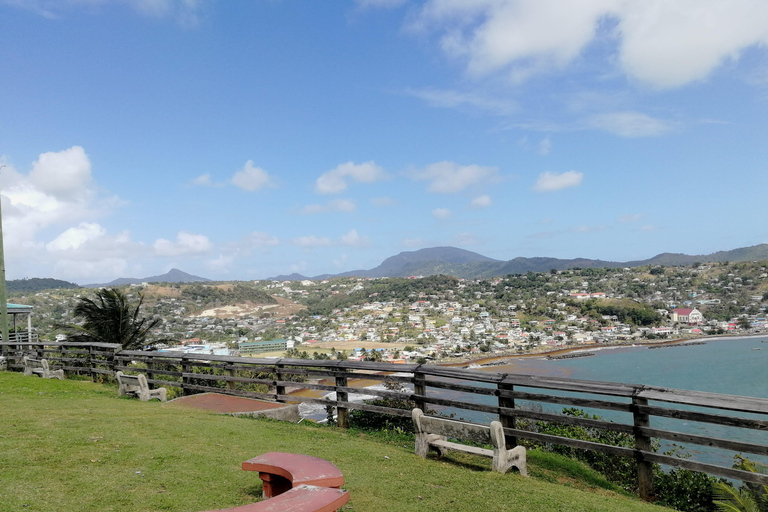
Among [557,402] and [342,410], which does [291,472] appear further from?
[342,410]

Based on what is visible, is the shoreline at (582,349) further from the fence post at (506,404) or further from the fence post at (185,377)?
the fence post at (506,404)

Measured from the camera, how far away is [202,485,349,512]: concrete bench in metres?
3.26

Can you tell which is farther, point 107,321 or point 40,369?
point 107,321

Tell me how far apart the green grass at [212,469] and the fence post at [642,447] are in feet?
0.75

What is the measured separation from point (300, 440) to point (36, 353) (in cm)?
1348

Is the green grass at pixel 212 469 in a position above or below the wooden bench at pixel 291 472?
below

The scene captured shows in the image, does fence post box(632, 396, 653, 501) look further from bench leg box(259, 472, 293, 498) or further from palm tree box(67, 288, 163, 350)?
palm tree box(67, 288, 163, 350)

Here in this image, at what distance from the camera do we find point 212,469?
5156 millimetres

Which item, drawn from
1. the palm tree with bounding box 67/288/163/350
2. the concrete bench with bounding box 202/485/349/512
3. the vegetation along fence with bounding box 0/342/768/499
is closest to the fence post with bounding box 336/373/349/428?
the vegetation along fence with bounding box 0/342/768/499

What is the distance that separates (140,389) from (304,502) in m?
8.33

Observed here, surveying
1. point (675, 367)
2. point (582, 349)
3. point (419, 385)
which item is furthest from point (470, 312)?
point (419, 385)

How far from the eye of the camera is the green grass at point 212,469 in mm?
4305

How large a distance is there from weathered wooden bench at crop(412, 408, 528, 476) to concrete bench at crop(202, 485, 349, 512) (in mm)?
2515

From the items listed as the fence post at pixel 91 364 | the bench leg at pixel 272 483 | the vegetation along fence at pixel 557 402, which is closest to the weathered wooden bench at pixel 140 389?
the vegetation along fence at pixel 557 402
